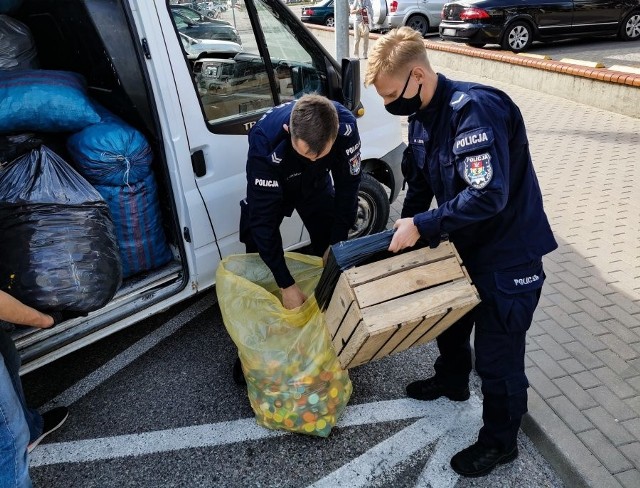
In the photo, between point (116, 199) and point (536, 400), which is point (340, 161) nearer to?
point (116, 199)

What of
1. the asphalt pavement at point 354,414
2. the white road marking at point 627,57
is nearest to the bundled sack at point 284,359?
the asphalt pavement at point 354,414

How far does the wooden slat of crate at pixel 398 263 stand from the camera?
6.93 ft

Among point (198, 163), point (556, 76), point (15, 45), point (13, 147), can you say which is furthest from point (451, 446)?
point (556, 76)

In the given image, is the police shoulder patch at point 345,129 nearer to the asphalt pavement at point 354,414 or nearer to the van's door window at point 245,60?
the van's door window at point 245,60

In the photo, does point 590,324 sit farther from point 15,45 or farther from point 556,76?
point 556,76

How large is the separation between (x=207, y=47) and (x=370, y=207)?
1.63 meters

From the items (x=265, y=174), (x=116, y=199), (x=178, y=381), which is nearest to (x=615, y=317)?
(x=265, y=174)

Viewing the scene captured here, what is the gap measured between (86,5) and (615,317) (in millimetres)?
3503

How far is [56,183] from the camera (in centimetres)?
255

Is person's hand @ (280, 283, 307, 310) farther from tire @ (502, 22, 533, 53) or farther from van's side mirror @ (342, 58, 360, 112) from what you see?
tire @ (502, 22, 533, 53)

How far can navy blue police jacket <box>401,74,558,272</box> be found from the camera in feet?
6.33

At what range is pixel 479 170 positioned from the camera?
191 centimetres

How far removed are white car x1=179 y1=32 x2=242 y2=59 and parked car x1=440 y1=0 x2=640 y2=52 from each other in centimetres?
895

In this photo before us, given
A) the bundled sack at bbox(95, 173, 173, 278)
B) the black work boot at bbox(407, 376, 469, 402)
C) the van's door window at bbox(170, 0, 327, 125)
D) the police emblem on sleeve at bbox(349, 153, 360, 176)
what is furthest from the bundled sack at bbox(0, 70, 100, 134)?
the black work boot at bbox(407, 376, 469, 402)
